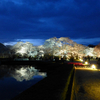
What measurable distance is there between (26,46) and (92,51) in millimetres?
32911

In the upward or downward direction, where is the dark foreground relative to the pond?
upward

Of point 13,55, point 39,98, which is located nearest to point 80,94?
point 39,98

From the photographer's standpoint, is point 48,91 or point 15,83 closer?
point 48,91

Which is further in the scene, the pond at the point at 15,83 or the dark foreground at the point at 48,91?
the pond at the point at 15,83

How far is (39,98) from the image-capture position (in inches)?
123

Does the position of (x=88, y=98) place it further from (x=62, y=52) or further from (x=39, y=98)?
(x=62, y=52)

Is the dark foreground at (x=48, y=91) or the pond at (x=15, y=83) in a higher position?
the dark foreground at (x=48, y=91)

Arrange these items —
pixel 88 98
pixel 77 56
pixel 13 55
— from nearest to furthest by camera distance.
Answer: pixel 88 98 < pixel 77 56 < pixel 13 55

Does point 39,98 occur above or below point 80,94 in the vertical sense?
above

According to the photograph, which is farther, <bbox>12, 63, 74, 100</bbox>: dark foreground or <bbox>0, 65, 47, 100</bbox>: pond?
<bbox>0, 65, 47, 100</bbox>: pond

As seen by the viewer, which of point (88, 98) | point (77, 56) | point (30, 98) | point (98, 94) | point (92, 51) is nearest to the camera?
point (30, 98)

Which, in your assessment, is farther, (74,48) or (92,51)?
(92,51)

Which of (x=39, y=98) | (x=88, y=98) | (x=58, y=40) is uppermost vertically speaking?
(x=58, y=40)

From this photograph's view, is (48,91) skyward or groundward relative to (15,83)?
skyward
